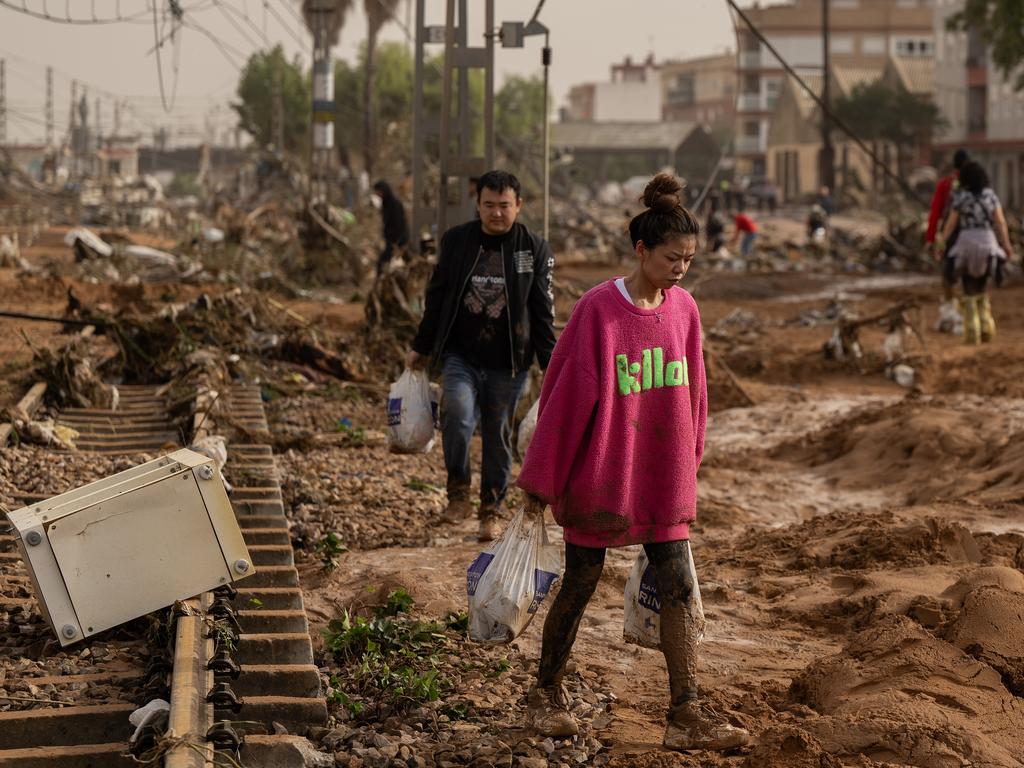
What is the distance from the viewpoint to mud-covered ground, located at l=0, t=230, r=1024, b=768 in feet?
14.9

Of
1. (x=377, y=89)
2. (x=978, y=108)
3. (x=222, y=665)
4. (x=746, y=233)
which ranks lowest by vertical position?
(x=222, y=665)

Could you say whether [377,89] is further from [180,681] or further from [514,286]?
[180,681]

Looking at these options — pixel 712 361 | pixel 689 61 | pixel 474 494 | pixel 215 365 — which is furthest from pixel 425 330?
pixel 689 61

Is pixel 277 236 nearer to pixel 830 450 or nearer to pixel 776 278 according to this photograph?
pixel 776 278

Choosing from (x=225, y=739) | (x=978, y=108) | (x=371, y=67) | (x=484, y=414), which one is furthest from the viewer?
(x=978, y=108)

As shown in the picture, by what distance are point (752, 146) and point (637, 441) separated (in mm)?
108449

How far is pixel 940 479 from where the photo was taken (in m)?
9.55

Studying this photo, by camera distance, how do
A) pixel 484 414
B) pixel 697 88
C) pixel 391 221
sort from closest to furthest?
pixel 484 414 → pixel 391 221 → pixel 697 88

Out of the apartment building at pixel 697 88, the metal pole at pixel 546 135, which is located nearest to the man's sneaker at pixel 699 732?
the metal pole at pixel 546 135

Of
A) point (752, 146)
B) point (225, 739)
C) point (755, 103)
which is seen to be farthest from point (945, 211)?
point (755, 103)

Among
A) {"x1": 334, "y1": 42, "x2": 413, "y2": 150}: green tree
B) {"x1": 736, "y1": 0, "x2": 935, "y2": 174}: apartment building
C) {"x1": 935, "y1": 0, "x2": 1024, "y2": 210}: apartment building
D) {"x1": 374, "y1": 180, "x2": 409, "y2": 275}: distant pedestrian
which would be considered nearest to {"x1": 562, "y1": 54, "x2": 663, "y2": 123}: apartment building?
{"x1": 736, "y1": 0, "x2": 935, "y2": 174}: apartment building

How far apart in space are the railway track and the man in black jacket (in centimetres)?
125

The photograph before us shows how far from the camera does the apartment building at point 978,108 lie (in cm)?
5606

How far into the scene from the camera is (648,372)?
4.43 metres
